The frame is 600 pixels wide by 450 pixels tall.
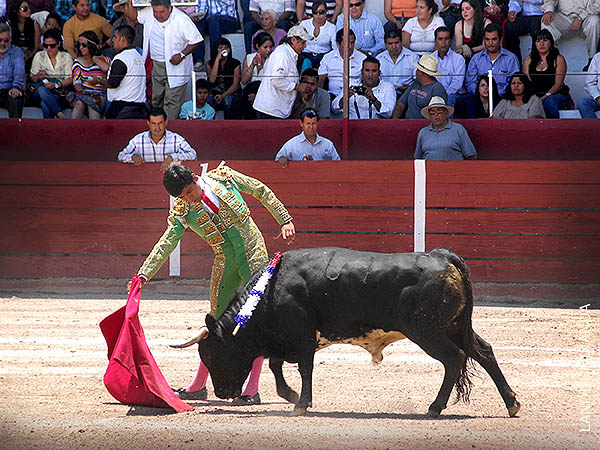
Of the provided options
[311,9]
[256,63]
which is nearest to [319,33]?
[311,9]

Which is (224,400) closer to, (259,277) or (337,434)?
(259,277)

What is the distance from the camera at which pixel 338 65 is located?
8531 millimetres

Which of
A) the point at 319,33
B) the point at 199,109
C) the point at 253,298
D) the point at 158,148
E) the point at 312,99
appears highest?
the point at 319,33

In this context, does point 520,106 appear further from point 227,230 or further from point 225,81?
point 227,230

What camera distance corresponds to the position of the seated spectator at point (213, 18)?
351 inches

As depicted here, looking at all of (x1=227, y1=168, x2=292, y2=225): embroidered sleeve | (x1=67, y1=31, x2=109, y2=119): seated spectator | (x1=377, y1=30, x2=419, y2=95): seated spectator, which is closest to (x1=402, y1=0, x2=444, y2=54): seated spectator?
(x1=377, y1=30, x2=419, y2=95): seated spectator

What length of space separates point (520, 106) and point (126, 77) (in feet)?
11.5

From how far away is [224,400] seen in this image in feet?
16.4

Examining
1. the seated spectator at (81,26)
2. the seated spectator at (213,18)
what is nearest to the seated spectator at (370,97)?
the seated spectator at (213,18)

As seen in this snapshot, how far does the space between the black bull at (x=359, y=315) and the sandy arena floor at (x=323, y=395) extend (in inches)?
9.9

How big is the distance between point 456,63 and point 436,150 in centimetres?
79

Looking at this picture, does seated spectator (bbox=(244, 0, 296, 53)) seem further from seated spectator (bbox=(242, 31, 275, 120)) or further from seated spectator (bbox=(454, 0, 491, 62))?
seated spectator (bbox=(454, 0, 491, 62))

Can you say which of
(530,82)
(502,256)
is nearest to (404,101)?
(530,82)

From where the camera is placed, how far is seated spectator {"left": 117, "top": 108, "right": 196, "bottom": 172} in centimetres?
827
